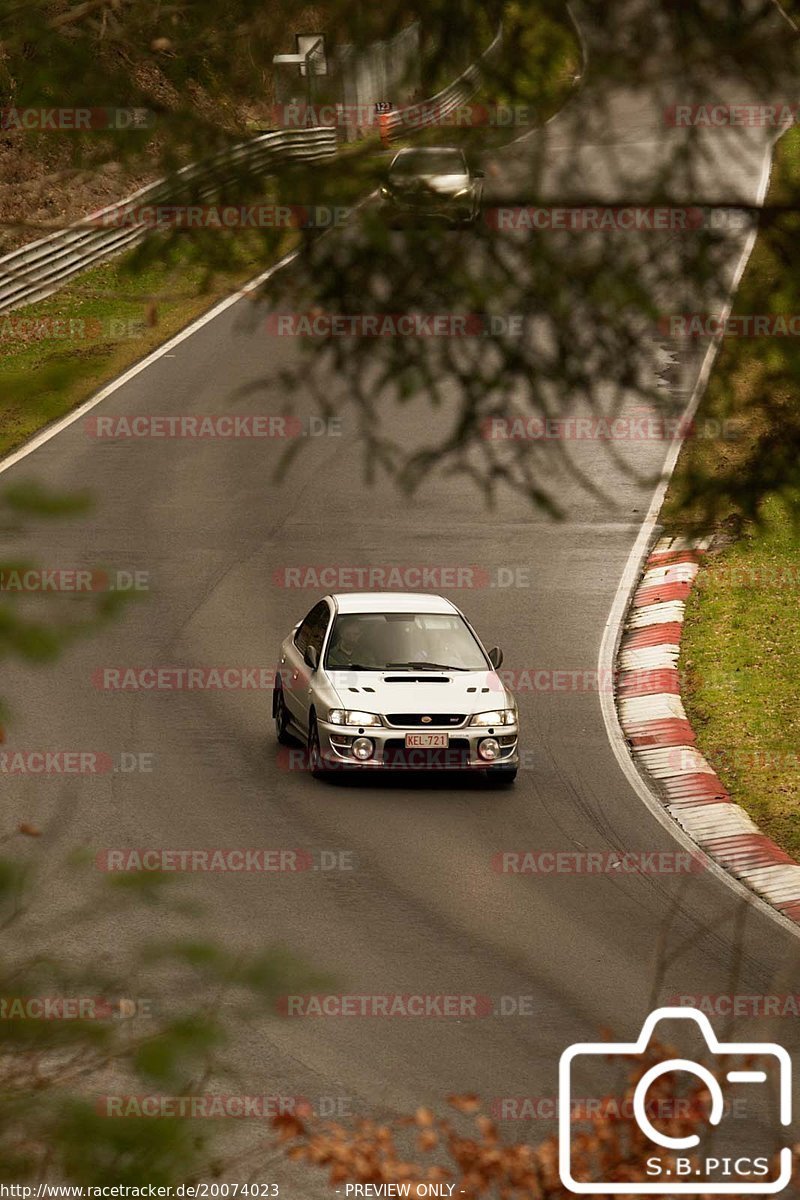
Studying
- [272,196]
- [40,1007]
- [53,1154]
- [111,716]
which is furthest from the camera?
[111,716]

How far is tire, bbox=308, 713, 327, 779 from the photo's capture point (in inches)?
588

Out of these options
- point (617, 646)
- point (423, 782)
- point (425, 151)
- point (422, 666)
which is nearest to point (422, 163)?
point (425, 151)

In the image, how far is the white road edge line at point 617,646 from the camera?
8109 mm

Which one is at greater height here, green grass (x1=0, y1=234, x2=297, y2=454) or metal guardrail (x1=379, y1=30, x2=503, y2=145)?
metal guardrail (x1=379, y1=30, x2=503, y2=145)

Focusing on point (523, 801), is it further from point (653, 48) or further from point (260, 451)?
point (260, 451)

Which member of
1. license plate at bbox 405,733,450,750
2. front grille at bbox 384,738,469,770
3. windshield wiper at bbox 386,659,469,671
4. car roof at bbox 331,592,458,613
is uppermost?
car roof at bbox 331,592,458,613

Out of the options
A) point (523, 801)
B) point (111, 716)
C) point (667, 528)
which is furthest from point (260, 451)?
point (667, 528)

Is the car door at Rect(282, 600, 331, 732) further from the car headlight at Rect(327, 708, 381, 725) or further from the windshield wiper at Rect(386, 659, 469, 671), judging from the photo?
the windshield wiper at Rect(386, 659, 469, 671)

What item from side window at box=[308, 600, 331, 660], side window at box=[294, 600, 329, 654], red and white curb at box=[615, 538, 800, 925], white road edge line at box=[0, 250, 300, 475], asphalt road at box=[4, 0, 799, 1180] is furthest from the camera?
white road edge line at box=[0, 250, 300, 475]

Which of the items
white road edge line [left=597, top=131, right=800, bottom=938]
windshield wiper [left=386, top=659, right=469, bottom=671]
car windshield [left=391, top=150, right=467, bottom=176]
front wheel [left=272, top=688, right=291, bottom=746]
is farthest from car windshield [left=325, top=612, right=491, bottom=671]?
car windshield [left=391, top=150, right=467, bottom=176]

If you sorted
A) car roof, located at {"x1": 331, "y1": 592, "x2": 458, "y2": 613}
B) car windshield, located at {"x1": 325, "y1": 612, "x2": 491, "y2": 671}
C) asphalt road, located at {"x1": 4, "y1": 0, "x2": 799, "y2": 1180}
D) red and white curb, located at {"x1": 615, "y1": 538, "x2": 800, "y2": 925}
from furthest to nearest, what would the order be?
car roof, located at {"x1": 331, "y1": 592, "x2": 458, "y2": 613} < car windshield, located at {"x1": 325, "y1": 612, "x2": 491, "y2": 671} < red and white curb, located at {"x1": 615, "y1": 538, "x2": 800, "y2": 925} < asphalt road, located at {"x1": 4, "y1": 0, "x2": 799, "y2": 1180}

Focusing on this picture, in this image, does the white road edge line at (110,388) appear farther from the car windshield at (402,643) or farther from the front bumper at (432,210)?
the front bumper at (432,210)

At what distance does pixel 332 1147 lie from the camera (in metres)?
6.25

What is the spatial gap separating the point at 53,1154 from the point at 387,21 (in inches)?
179
